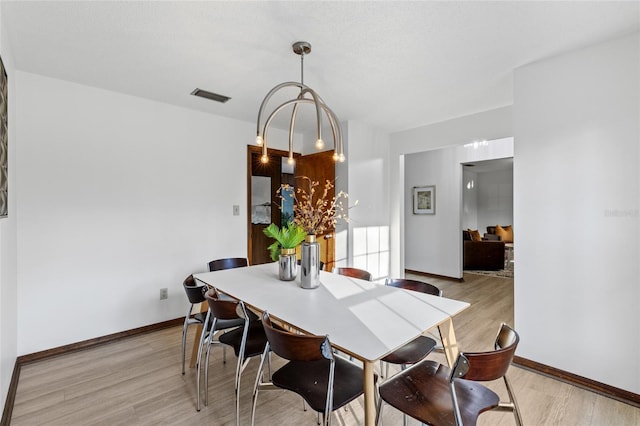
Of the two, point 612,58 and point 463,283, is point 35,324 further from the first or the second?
point 463,283

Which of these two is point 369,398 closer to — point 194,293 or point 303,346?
point 303,346

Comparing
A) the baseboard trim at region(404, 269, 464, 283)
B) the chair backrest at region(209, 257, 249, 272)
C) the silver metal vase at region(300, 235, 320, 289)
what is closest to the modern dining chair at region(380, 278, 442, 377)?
the silver metal vase at region(300, 235, 320, 289)

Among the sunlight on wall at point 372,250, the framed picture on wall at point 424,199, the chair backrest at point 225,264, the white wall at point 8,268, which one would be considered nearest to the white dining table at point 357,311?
the chair backrest at point 225,264

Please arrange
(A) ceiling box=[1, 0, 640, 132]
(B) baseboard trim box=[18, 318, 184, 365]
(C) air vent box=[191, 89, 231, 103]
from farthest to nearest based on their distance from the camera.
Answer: (C) air vent box=[191, 89, 231, 103] → (B) baseboard trim box=[18, 318, 184, 365] → (A) ceiling box=[1, 0, 640, 132]

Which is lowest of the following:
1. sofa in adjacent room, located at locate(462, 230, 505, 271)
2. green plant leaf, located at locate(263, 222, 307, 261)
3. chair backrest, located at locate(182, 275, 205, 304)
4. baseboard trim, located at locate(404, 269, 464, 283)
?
baseboard trim, located at locate(404, 269, 464, 283)

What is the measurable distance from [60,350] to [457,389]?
337 cm

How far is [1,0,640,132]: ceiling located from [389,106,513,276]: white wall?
502 mm

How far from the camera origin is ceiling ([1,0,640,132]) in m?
1.88

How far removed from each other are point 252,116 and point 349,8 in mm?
2350

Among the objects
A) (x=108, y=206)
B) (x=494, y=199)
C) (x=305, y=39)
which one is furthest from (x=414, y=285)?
(x=494, y=199)

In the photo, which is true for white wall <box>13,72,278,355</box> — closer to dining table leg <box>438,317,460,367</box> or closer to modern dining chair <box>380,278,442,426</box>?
modern dining chair <box>380,278,442,426</box>

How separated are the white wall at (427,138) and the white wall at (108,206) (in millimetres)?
2429

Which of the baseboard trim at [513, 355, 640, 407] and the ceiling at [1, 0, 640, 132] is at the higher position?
the ceiling at [1, 0, 640, 132]

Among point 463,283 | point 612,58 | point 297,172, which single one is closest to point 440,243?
point 463,283
